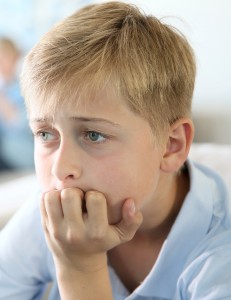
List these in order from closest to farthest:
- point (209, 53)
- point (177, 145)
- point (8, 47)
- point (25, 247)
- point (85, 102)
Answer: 1. point (85, 102)
2. point (177, 145)
3. point (25, 247)
4. point (209, 53)
5. point (8, 47)

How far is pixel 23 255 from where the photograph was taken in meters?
0.98

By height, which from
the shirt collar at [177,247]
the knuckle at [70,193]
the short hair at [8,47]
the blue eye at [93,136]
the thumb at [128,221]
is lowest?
the short hair at [8,47]

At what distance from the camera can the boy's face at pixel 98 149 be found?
2.48 ft

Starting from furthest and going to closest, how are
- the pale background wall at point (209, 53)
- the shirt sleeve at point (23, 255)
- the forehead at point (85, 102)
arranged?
1. the pale background wall at point (209, 53)
2. the shirt sleeve at point (23, 255)
3. the forehead at point (85, 102)

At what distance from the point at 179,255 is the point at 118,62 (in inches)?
14.8

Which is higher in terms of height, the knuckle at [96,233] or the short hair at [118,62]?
the short hair at [118,62]

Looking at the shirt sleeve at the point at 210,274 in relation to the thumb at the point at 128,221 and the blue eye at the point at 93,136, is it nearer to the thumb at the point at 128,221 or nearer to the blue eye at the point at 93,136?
the thumb at the point at 128,221

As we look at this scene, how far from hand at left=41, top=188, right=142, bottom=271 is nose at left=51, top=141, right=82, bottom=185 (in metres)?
0.02

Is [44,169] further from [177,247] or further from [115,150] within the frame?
[177,247]

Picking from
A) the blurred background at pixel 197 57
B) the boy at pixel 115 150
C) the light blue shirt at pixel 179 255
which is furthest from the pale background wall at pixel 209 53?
the boy at pixel 115 150

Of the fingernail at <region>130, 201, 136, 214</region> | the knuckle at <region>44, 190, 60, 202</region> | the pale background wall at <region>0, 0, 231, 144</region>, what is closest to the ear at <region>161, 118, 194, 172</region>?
the fingernail at <region>130, 201, 136, 214</region>

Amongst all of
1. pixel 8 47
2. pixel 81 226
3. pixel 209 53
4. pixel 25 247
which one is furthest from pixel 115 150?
pixel 8 47

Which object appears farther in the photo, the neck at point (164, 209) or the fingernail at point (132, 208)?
the neck at point (164, 209)

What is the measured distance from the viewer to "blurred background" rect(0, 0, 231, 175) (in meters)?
1.64
